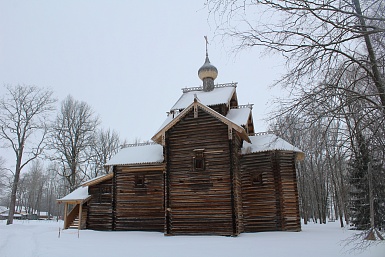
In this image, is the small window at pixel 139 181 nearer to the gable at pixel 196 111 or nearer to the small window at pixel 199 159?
the gable at pixel 196 111

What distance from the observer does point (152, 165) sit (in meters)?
22.3

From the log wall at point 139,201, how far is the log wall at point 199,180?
239 cm

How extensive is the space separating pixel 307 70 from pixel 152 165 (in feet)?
55.7

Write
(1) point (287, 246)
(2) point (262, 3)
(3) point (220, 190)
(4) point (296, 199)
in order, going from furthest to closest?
(4) point (296, 199), (3) point (220, 190), (1) point (287, 246), (2) point (262, 3)

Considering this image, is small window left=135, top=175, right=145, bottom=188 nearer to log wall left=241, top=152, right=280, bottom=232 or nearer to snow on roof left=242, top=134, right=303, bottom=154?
log wall left=241, top=152, right=280, bottom=232

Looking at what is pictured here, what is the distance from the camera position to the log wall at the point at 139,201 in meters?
21.8

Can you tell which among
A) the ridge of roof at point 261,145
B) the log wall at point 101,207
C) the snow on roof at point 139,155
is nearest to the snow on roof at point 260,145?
the ridge of roof at point 261,145

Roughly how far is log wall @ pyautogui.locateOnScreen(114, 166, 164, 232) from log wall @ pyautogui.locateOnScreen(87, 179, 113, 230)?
Result: 0.89 metres

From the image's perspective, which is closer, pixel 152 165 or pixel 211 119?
pixel 211 119

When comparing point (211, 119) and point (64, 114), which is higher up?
point (64, 114)

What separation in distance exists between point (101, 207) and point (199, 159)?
A: 9329 mm

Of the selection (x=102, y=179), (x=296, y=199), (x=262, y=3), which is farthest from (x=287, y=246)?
(x=102, y=179)

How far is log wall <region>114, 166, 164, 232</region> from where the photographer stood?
21797 millimetres

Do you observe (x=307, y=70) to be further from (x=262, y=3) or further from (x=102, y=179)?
(x=102, y=179)
